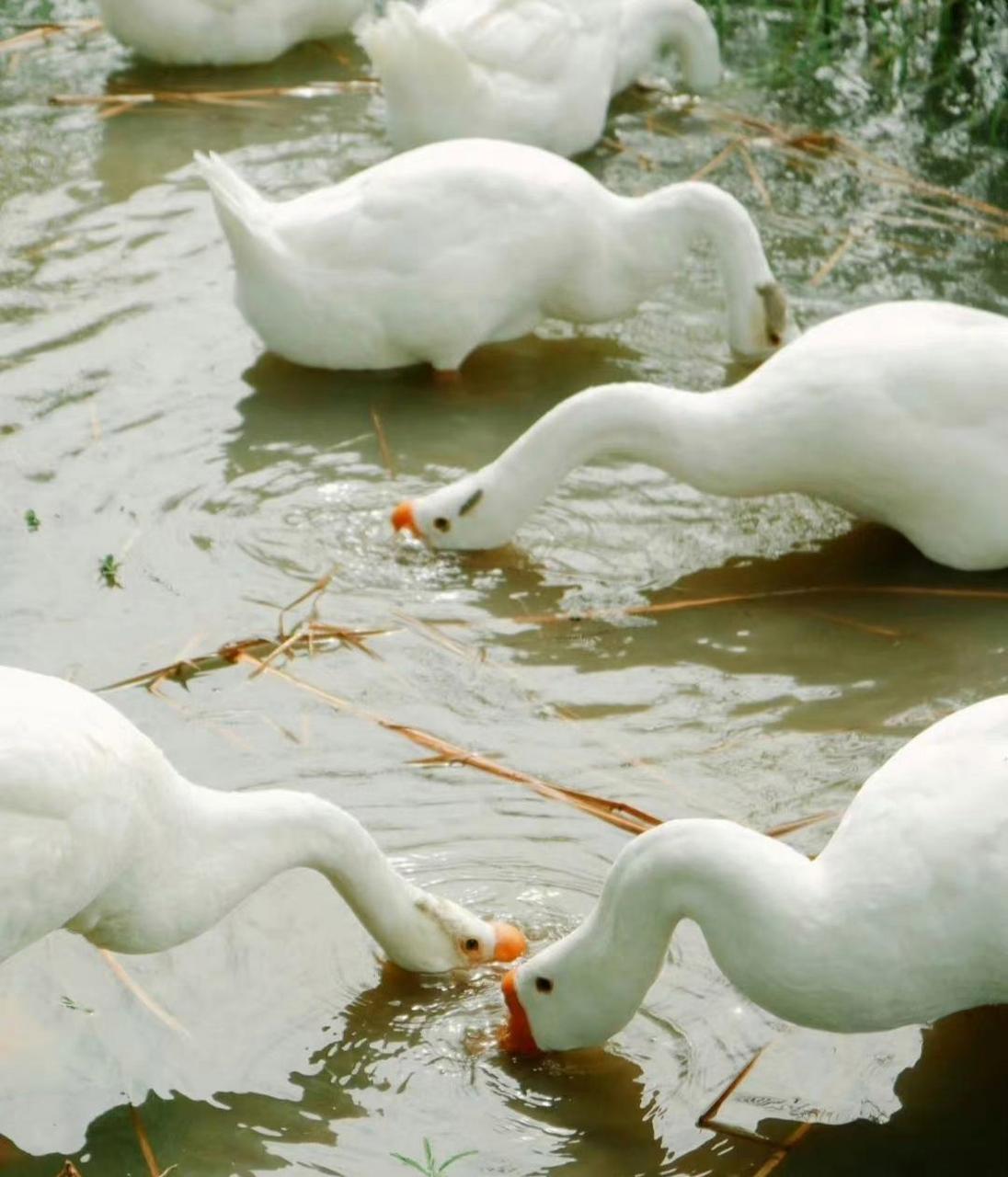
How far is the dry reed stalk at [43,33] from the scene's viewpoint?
9398mm

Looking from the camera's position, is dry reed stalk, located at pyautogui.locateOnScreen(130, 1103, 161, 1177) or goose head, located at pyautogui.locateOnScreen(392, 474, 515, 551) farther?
goose head, located at pyautogui.locateOnScreen(392, 474, 515, 551)

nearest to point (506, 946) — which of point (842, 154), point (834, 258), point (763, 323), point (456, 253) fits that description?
point (456, 253)

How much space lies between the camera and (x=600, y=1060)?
413cm

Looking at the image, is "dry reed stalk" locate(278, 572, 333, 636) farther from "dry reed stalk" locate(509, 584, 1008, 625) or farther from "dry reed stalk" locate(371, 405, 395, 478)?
"dry reed stalk" locate(371, 405, 395, 478)

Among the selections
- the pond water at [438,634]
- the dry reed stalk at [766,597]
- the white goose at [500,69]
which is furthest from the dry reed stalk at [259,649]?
the white goose at [500,69]

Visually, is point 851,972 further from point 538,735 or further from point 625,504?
point 625,504

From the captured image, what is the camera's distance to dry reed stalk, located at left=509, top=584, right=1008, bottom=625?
5668mm

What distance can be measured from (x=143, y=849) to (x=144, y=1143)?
0.53 m

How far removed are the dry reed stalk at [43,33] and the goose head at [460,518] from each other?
4411 mm

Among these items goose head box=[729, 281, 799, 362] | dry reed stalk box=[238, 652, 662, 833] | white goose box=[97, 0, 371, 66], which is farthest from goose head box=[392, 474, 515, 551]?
white goose box=[97, 0, 371, 66]

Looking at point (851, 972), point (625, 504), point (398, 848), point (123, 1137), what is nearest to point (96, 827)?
point (123, 1137)

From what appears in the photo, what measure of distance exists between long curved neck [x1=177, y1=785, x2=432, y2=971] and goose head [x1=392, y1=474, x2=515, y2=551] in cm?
174

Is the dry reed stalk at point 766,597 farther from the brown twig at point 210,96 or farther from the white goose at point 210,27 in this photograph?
the white goose at point 210,27

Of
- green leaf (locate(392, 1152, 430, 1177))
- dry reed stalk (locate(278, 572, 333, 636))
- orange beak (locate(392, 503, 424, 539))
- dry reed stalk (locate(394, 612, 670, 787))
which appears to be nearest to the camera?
green leaf (locate(392, 1152, 430, 1177))
